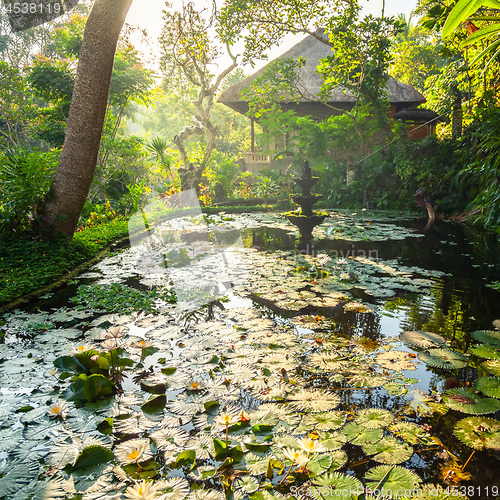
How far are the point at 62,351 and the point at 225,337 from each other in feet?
3.71

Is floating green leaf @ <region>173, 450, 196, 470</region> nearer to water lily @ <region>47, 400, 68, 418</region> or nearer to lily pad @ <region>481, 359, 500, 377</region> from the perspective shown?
water lily @ <region>47, 400, 68, 418</region>

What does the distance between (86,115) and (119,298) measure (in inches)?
105

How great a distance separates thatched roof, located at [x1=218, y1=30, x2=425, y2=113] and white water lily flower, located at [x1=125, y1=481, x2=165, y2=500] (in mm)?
15225

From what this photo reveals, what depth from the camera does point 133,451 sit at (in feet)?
4.52

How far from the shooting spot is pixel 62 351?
233 cm

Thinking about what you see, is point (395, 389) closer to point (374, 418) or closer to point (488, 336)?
point (374, 418)

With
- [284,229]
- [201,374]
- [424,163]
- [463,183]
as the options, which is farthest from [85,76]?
[424,163]

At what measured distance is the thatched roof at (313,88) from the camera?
14.9 metres

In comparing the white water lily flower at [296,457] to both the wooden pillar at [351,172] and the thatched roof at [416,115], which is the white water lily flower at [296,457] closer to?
the wooden pillar at [351,172]

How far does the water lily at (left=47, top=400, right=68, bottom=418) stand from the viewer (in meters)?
1.64

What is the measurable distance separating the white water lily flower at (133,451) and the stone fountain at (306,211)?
4916 millimetres

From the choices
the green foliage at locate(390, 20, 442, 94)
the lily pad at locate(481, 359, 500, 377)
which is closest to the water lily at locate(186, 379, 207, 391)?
the lily pad at locate(481, 359, 500, 377)

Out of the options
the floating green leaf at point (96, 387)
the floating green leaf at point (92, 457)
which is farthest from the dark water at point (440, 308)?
the floating green leaf at point (96, 387)

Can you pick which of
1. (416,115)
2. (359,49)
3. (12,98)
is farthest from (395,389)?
(416,115)
